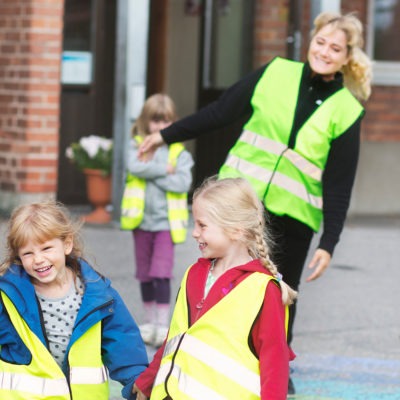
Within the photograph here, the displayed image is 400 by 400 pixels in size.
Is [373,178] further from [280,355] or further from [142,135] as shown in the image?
[280,355]

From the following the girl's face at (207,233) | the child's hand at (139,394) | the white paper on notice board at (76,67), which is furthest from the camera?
the white paper on notice board at (76,67)

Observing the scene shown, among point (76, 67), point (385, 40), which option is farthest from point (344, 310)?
point (385, 40)

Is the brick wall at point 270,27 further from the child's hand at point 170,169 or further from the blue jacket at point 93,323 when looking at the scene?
the blue jacket at point 93,323

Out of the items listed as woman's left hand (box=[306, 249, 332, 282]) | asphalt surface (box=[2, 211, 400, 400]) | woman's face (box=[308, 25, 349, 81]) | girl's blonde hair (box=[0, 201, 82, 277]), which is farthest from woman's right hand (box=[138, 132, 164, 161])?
girl's blonde hair (box=[0, 201, 82, 277])

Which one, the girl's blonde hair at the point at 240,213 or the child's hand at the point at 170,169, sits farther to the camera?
the child's hand at the point at 170,169

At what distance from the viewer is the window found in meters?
12.3

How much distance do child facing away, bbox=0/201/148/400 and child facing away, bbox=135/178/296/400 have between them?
248 mm

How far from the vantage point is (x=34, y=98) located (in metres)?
10.5

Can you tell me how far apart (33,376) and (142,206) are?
293cm

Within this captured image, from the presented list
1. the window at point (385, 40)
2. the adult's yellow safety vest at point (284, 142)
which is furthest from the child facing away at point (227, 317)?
the window at point (385, 40)

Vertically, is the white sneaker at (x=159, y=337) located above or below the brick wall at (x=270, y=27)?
below

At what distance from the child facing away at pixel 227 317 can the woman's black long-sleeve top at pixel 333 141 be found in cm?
143

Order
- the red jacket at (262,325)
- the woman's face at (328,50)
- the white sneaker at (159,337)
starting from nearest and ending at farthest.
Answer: the red jacket at (262,325), the woman's face at (328,50), the white sneaker at (159,337)

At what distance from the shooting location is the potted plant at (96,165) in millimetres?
10703
